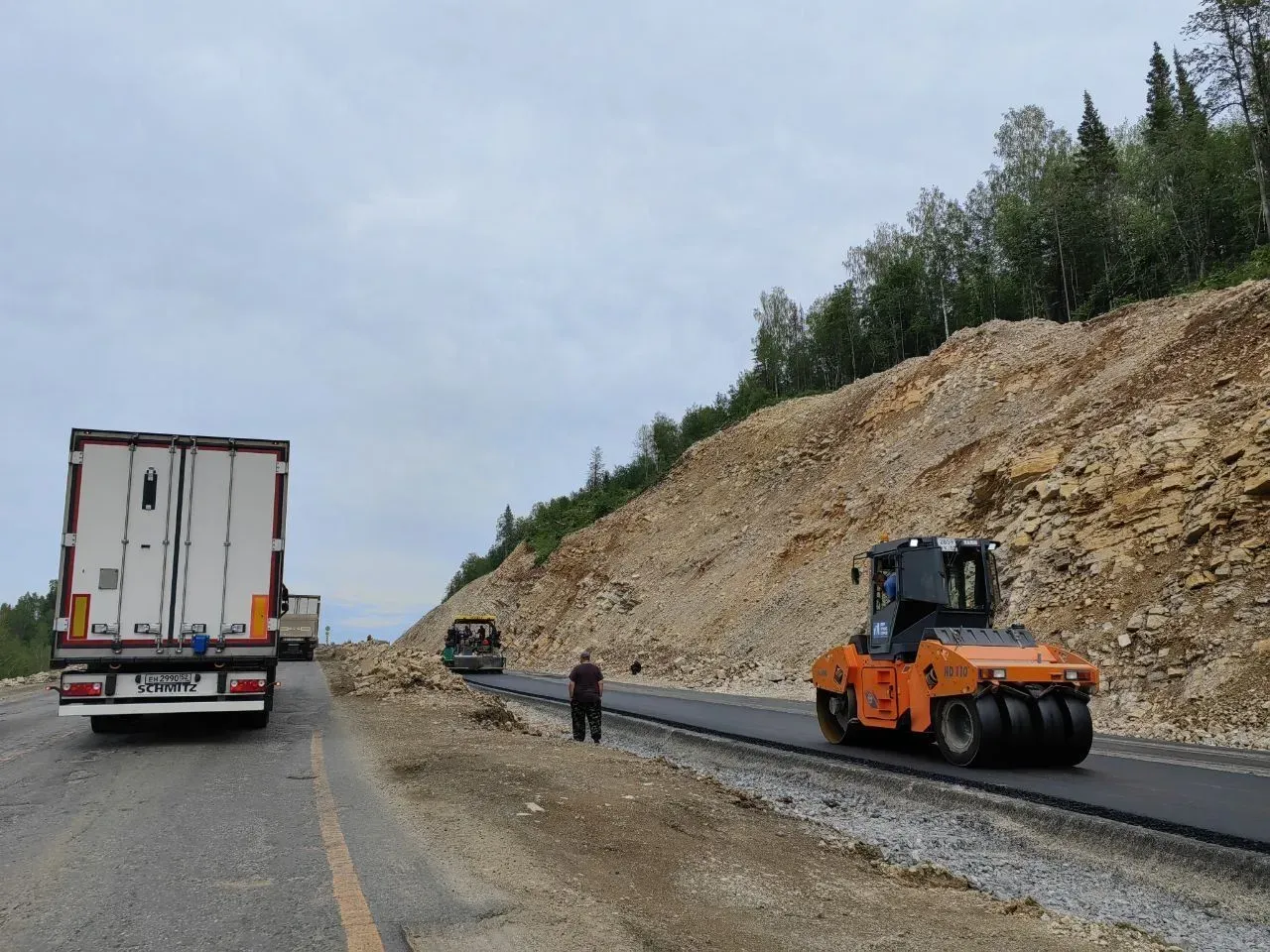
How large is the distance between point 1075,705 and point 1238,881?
4.31 m

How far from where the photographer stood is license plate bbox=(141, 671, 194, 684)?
11227 millimetres

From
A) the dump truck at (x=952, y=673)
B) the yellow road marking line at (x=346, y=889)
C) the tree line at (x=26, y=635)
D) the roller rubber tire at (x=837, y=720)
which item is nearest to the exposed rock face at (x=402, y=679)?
the roller rubber tire at (x=837, y=720)

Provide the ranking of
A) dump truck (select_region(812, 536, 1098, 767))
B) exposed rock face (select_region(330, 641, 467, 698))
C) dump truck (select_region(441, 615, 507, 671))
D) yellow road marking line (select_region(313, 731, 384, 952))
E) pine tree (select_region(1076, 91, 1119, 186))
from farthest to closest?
pine tree (select_region(1076, 91, 1119, 186)), dump truck (select_region(441, 615, 507, 671)), exposed rock face (select_region(330, 641, 467, 698)), dump truck (select_region(812, 536, 1098, 767)), yellow road marking line (select_region(313, 731, 384, 952))

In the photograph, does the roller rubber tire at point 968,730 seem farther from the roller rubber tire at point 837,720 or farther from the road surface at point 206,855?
the road surface at point 206,855

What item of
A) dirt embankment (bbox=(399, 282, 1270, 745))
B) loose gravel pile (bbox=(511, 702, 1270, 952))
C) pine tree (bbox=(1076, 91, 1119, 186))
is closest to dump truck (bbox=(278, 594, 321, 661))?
dirt embankment (bbox=(399, 282, 1270, 745))

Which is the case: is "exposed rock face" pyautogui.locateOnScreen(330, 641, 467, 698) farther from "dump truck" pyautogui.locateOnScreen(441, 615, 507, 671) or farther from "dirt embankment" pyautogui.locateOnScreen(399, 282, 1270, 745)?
"dump truck" pyautogui.locateOnScreen(441, 615, 507, 671)

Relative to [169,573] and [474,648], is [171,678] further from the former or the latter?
[474,648]

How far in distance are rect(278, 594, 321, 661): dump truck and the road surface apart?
3319 cm

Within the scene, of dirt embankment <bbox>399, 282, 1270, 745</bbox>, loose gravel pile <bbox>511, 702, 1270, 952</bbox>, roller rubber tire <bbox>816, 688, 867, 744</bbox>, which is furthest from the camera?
dirt embankment <bbox>399, 282, 1270, 745</bbox>

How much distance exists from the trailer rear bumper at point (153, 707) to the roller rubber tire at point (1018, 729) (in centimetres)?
946

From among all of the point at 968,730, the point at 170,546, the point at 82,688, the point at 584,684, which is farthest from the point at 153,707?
the point at 968,730

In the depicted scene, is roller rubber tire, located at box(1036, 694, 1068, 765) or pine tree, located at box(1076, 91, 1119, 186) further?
pine tree, located at box(1076, 91, 1119, 186)

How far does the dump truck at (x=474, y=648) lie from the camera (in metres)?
39.0

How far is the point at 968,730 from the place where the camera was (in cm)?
1029
